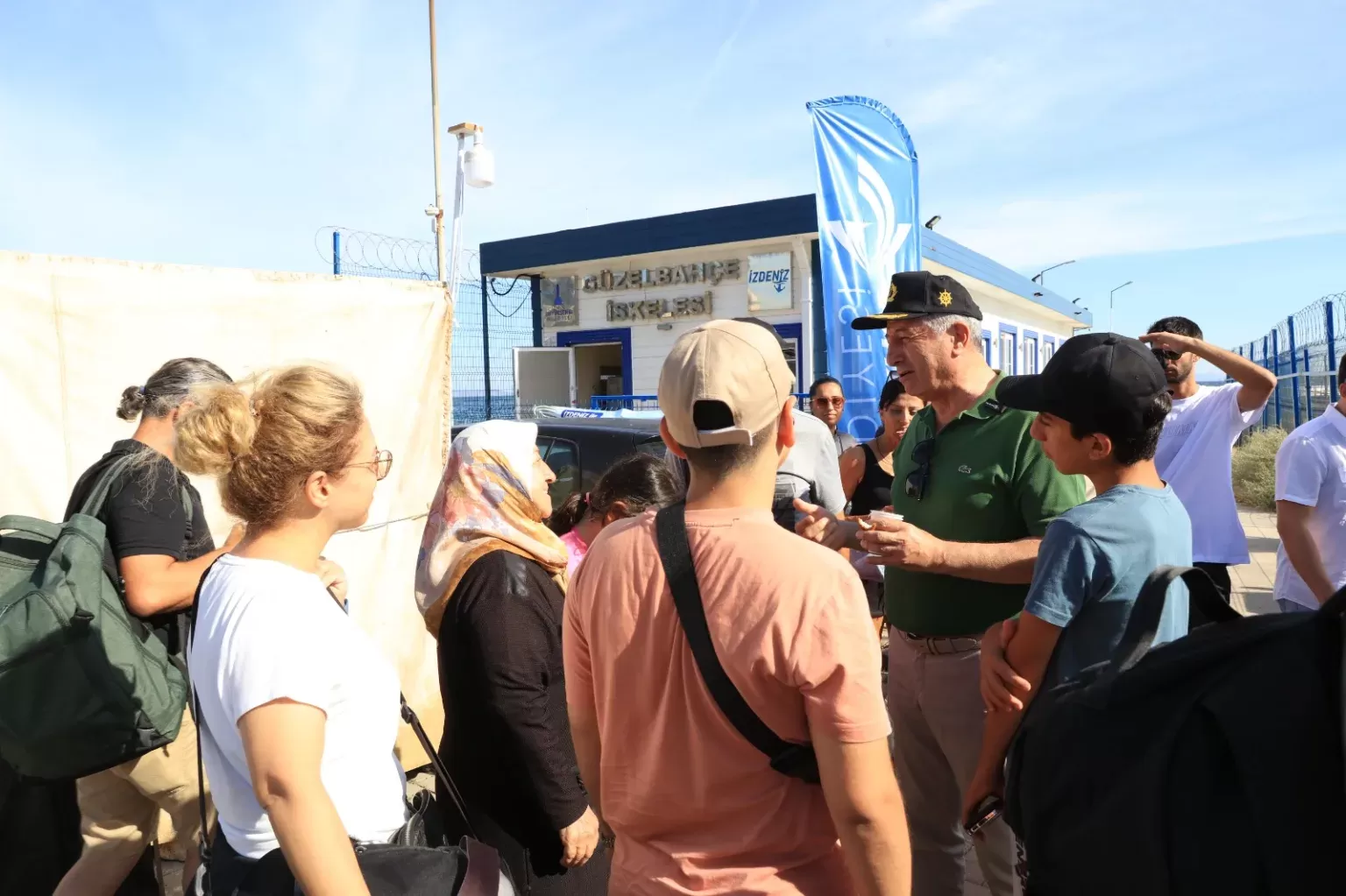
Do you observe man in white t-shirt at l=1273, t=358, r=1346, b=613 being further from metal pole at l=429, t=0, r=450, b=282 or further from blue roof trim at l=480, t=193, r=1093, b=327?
blue roof trim at l=480, t=193, r=1093, b=327

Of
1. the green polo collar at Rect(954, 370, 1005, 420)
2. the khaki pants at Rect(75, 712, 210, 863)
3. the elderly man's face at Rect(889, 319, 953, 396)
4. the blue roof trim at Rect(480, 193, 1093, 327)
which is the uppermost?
the blue roof trim at Rect(480, 193, 1093, 327)

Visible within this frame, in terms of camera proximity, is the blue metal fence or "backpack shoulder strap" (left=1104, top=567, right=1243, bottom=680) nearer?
"backpack shoulder strap" (left=1104, top=567, right=1243, bottom=680)

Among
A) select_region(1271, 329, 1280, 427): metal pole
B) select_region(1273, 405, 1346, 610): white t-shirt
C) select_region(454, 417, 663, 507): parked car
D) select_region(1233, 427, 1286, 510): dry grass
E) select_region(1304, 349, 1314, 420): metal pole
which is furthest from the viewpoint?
select_region(1271, 329, 1280, 427): metal pole

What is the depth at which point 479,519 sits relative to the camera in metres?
2.30

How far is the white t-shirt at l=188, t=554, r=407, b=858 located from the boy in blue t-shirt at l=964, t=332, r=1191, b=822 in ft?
4.61

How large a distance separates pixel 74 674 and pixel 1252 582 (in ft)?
31.1

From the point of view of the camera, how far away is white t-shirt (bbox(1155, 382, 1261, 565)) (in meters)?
3.75

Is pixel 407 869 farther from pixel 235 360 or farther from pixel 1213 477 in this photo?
pixel 1213 477

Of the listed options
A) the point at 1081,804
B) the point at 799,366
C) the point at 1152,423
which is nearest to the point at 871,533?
the point at 1152,423

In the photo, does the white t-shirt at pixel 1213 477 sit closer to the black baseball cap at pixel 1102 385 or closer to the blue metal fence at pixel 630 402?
the black baseball cap at pixel 1102 385

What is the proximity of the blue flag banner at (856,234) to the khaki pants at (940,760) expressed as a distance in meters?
4.67

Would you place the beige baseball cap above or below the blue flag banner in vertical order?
below

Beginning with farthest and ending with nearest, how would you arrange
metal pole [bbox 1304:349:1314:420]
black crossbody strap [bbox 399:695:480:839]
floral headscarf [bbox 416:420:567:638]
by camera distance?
metal pole [bbox 1304:349:1314:420] < floral headscarf [bbox 416:420:567:638] < black crossbody strap [bbox 399:695:480:839]

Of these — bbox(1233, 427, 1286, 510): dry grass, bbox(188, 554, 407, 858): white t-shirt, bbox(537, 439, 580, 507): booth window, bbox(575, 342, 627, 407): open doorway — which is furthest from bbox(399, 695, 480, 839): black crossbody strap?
bbox(575, 342, 627, 407): open doorway
